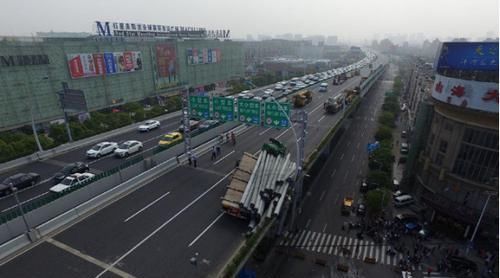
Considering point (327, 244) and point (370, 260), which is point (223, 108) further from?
point (370, 260)

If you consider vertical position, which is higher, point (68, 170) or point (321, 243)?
point (68, 170)

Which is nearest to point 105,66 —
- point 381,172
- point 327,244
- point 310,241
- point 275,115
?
point 275,115

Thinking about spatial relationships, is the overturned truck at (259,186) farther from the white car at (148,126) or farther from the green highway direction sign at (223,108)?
the white car at (148,126)

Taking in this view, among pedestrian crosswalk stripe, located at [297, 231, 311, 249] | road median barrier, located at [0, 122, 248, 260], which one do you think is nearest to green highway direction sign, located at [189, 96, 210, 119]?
road median barrier, located at [0, 122, 248, 260]

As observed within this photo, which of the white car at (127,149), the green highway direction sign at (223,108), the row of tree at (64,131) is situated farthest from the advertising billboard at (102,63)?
the green highway direction sign at (223,108)

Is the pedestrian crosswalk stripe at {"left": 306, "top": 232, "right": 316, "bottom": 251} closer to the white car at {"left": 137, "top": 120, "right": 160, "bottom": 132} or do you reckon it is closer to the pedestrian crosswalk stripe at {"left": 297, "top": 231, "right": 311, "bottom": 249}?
the pedestrian crosswalk stripe at {"left": 297, "top": 231, "right": 311, "bottom": 249}

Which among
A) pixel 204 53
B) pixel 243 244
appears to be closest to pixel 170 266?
pixel 243 244

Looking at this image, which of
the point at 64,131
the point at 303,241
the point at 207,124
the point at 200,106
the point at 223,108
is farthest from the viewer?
the point at 207,124
